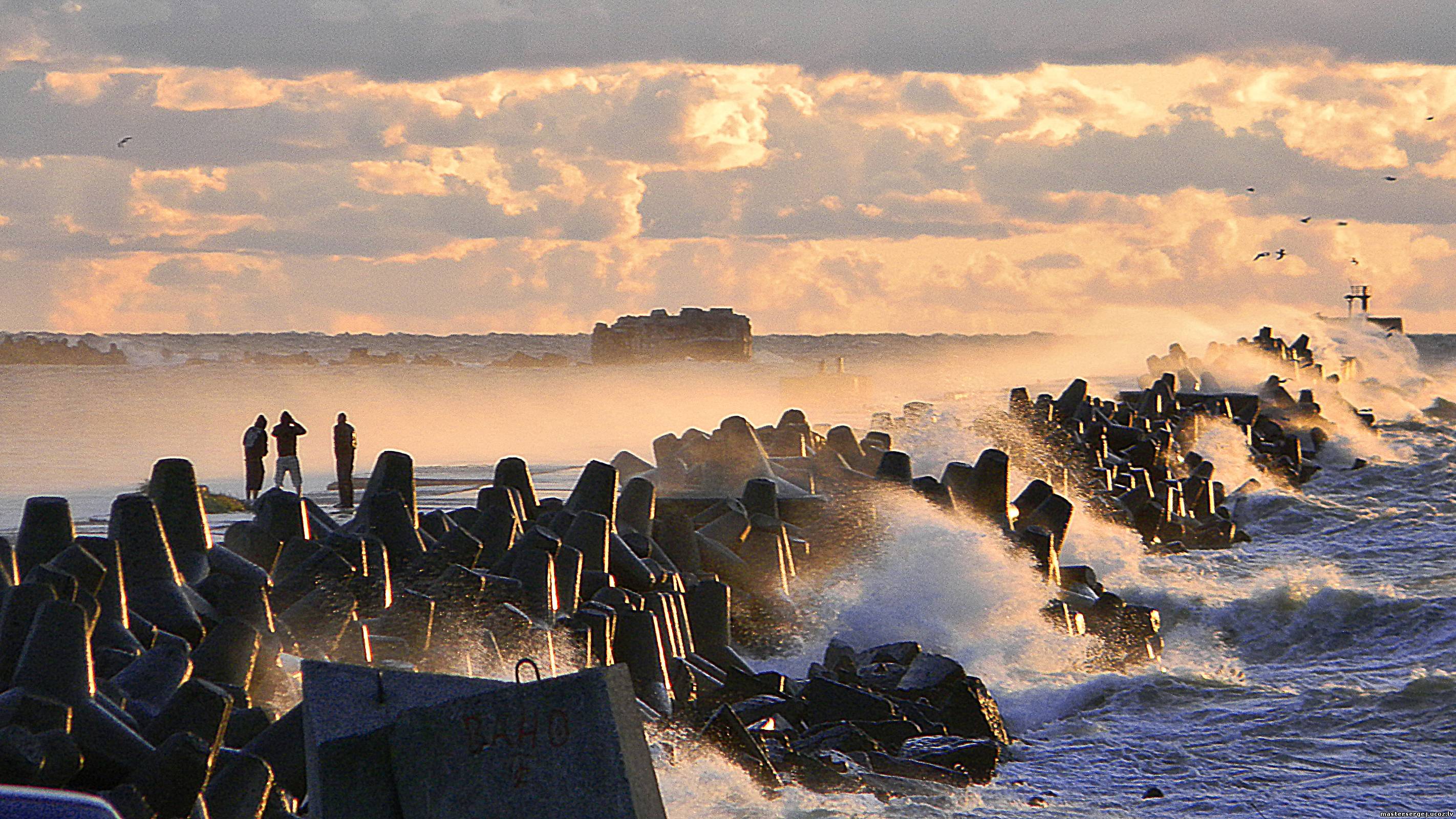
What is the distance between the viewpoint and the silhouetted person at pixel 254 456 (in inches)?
790

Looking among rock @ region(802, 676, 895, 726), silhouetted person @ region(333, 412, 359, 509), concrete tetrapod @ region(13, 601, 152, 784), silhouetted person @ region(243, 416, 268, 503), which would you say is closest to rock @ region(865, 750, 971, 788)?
rock @ region(802, 676, 895, 726)

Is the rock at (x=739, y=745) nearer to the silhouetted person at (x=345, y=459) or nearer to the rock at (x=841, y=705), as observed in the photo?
the rock at (x=841, y=705)

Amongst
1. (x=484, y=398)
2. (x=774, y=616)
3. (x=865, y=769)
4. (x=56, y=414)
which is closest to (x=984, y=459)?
(x=774, y=616)

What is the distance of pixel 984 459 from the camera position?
1667 centimetres

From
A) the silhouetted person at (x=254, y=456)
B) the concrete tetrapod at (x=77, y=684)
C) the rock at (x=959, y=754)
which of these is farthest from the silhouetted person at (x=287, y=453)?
the concrete tetrapod at (x=77, y=684)

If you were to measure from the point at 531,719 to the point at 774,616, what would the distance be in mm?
7763

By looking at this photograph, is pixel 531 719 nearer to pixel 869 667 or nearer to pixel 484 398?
pixel 869 667

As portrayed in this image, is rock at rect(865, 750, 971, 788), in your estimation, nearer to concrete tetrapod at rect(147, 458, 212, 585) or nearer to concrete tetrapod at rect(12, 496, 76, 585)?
concrete tetrapod at rect(147, 458, 212, 585)

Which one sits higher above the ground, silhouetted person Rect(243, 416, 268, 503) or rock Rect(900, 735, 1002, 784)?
silhouetted person Rect(243, 416, 268, 503)

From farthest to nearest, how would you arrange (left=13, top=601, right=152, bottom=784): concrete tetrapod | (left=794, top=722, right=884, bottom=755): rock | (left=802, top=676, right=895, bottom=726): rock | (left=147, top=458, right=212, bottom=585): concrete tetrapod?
(left=802, top=676, right=895, bottom=726): rock
(left=147, top=458, right=212, bottom=585): concrete tetrapod
(left=794, top=722, right=884, bottom=755): rock
(left=13, top=601, right=152, bottom=784): concrete tetrapod

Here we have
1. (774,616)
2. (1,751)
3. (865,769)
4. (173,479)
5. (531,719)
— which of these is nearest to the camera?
(531,719)

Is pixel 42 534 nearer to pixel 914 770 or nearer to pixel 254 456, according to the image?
pixel 914 770

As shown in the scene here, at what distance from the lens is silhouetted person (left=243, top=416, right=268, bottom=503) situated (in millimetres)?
20062

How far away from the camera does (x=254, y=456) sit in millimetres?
20125
